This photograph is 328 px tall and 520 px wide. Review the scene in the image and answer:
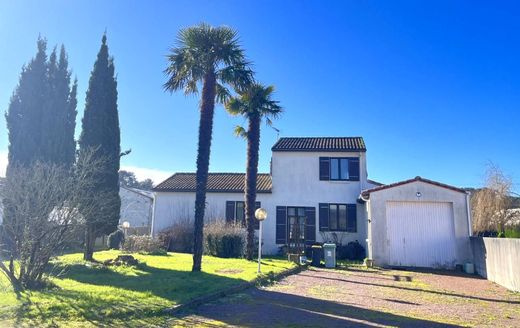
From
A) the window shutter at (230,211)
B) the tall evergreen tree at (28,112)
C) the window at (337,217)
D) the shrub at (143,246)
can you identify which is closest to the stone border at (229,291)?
the window at (337,217)

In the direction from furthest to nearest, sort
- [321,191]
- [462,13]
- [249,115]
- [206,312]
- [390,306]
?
[321,191], [249,115], [462,13], [390,306], [206,312]

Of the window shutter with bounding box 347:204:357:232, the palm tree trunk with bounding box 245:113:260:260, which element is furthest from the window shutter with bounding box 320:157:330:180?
the palm tree trunk with bounding box 245:113:260:260

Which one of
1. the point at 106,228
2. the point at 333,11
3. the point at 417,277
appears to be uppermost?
the point at 333,11

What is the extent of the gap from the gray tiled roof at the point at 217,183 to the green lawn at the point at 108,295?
450 inches

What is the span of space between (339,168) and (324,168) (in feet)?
3.13

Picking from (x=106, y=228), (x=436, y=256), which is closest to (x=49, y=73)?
(x=106, y=228)

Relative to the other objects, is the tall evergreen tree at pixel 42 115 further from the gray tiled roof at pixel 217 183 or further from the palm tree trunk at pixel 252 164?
the palm tree trunk at pixel 252 164

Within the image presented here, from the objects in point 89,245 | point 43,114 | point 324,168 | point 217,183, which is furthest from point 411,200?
point 43,114

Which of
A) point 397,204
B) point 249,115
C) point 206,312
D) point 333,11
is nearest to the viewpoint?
point 206,312

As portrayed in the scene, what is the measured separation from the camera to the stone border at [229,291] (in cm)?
777

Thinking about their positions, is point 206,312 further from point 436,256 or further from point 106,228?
point 436,256

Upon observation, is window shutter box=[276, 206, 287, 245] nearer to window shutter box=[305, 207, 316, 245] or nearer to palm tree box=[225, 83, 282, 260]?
window shutter box=[305, 207, 316, 245]

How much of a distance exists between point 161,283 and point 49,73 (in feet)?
54.8

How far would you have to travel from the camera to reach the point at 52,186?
10000 millimetres
